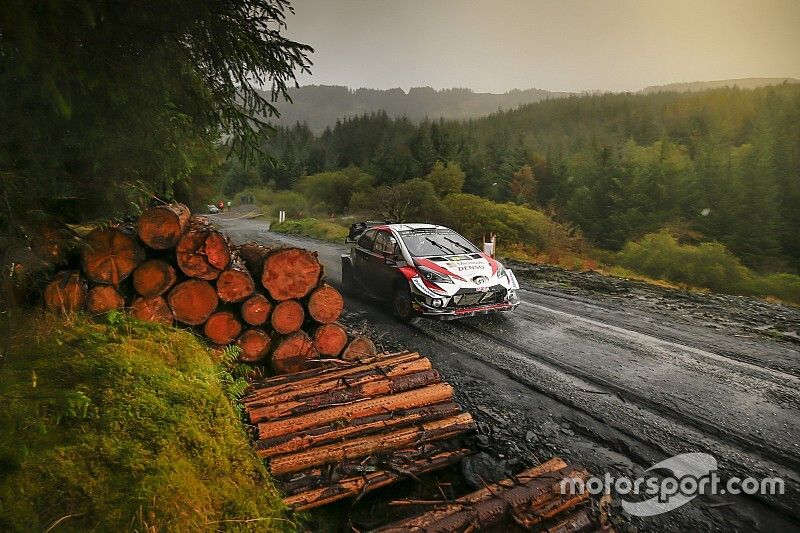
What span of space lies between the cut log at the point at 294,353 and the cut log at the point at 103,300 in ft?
5.00

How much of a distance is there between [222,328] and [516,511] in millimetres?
3434

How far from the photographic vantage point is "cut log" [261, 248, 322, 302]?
4.62 metres

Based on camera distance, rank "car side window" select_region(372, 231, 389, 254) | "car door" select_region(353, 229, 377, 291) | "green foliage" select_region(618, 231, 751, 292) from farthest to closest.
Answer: "green foliage" select_region(618, 231, 751, 292) < "car door" select_region(353, 229, 377, 291) < "car side window" select_region(372, 231, 389, 254)

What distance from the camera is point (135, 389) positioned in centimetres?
298

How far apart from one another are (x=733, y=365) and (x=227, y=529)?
19.1 feet

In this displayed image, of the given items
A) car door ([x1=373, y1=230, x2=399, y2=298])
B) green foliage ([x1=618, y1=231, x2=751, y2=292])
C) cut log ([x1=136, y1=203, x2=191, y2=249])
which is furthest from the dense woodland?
cut log ([x1=136, y1=203, x2=191, y2=249])

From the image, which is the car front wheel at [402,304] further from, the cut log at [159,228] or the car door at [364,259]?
the cut log at [159,228]

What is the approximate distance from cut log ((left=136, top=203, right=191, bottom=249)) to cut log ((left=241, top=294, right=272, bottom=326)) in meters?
0.97

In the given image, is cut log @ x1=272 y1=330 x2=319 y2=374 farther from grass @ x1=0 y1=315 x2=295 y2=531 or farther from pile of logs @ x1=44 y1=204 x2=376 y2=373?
grass @ x1=0 y1=315 x2=295 y2=531

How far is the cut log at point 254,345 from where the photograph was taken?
4.56m

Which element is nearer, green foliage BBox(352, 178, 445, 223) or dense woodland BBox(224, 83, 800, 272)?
green foliage BBox(352, 178, 445, 223)

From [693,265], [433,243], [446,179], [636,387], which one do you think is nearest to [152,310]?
[433,243]

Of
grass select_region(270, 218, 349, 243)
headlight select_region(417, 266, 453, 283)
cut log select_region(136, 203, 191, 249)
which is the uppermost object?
cut log select_region(136, 203, 191, 249)

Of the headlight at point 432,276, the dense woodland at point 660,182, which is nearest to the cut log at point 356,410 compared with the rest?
the headlight at point 432,276
